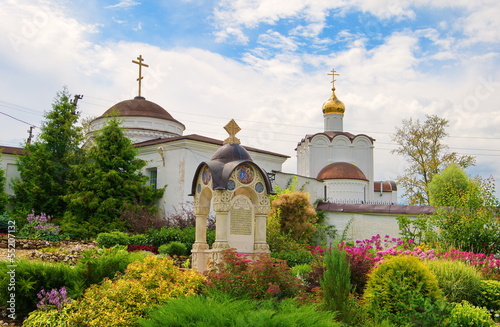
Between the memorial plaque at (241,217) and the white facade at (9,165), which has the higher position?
the white facade at (9,165)

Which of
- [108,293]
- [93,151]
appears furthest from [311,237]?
[108,293]

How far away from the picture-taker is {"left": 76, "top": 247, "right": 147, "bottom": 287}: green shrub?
7750 mm

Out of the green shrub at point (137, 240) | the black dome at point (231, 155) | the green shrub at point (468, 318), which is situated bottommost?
the green shrub at point (468, 318)

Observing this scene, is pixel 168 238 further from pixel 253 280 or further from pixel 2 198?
pixel 253 280

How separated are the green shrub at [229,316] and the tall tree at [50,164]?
17.6m

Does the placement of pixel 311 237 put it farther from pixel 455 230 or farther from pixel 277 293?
pixel 277 293

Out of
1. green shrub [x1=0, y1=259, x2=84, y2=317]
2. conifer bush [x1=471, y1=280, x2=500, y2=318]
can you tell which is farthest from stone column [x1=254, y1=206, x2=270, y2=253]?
green shrub [x1=0, y1=259, x2=84, y2=317]

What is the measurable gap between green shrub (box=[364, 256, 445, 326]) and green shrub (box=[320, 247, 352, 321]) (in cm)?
83

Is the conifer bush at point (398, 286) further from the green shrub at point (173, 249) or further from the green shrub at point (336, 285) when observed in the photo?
the green shrub at point (173, 249)

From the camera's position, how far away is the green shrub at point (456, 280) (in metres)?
8.79

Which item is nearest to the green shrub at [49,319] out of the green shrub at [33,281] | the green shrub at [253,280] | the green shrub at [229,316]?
the green shrub at [33,281]

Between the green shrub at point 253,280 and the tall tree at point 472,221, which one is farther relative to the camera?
the tall tree at point 472,221

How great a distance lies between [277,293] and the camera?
7559mm

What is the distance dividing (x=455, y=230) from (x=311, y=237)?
7061 mm
